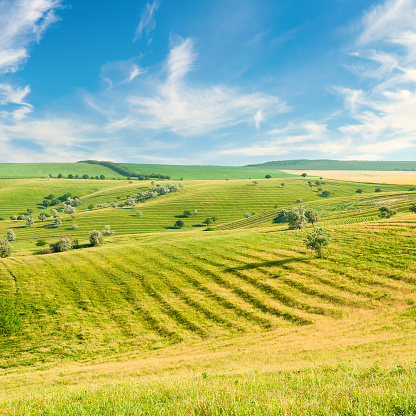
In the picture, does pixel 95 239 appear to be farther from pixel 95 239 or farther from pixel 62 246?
pixel 62 246

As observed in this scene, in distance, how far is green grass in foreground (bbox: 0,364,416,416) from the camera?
673 cm

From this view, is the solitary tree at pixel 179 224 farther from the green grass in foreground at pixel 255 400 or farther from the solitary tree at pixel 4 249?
the green grass in foreground at pixel 255 400

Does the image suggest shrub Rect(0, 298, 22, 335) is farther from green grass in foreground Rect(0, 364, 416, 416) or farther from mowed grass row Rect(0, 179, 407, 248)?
mowed grass row Rect(0, 179, 407, 248)

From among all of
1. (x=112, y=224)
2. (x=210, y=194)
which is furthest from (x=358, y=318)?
(x=210, y=194)

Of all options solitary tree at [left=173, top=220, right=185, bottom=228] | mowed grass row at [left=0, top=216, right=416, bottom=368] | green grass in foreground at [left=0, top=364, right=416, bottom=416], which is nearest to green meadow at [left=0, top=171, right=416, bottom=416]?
green grass in foreground at [left=0, top=364, right=416, bottom=416]

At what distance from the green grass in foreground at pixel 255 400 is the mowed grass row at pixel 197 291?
65.5 ft

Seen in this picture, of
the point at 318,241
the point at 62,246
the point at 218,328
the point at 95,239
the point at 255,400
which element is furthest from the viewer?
the point at 95,239

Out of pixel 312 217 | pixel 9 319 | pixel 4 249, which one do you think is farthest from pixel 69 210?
pixel 9 319

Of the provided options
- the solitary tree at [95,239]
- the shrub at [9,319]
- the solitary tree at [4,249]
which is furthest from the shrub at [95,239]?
the shrub at [9,319]

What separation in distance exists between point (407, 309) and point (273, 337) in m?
13.7

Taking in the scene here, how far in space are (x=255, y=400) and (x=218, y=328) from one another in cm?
2382

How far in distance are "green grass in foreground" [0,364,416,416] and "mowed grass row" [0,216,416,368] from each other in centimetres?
1996

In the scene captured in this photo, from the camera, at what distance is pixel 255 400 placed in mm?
7570

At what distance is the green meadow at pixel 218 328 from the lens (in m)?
8.59
